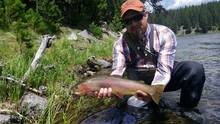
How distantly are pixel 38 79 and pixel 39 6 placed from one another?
49.6ft

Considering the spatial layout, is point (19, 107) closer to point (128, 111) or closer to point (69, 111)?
point (69, 111)

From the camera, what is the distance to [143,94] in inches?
210

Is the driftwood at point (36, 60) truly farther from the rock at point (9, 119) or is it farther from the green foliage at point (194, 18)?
the green foliage at point (194, 18)

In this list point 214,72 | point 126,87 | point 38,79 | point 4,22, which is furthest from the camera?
point 4,22

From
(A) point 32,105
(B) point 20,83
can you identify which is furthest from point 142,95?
(B) point 20,83

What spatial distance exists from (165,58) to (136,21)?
72 centimetres

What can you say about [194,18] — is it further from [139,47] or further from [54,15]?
[139,47]

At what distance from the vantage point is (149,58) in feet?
21.7

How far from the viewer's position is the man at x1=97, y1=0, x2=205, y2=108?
233 inches

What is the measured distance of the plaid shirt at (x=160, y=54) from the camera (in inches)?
235

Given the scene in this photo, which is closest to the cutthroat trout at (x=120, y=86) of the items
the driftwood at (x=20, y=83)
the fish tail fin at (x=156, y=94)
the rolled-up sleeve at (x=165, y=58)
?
the fish tail fin at (x=156, y=94)

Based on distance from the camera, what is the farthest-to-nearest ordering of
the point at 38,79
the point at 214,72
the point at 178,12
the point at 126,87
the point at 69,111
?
the point at 178,12 → the point at 214,72 → the point at 38,79 → the point at 69,111 → the point at 126,87

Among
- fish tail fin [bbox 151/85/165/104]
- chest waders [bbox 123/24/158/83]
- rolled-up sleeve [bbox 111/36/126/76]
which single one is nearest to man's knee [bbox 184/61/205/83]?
chest waders [bbox 123/24/158/83]

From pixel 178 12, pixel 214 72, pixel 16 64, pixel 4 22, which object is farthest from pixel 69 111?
pixel 178 12
